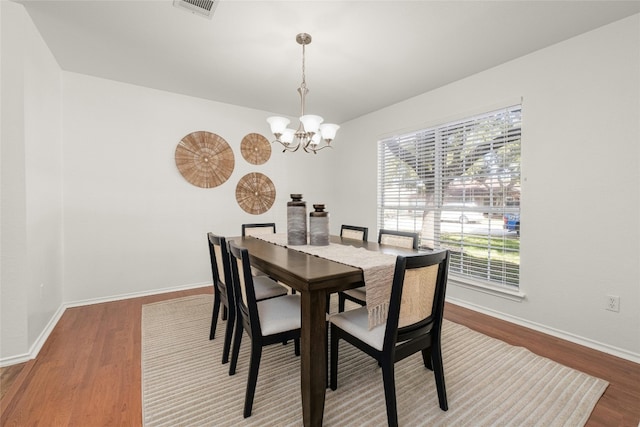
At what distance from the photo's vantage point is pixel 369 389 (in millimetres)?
1746

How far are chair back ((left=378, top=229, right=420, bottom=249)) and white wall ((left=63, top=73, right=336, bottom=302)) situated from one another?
2.16 m

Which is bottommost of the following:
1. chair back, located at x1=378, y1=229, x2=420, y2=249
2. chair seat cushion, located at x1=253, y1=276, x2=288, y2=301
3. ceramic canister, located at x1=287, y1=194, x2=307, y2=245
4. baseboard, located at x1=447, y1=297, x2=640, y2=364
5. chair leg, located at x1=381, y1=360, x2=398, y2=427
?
baseboard, located at x1=447, y1=297, x2=640, y2=364

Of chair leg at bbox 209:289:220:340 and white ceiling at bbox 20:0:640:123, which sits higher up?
white ceiling at bbox 20:0:640:123

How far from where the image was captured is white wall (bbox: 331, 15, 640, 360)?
208cm

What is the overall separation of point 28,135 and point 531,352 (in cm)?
400

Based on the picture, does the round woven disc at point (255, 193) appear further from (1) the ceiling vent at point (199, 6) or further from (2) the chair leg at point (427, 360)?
(2) the chair leg at point (427, 360)

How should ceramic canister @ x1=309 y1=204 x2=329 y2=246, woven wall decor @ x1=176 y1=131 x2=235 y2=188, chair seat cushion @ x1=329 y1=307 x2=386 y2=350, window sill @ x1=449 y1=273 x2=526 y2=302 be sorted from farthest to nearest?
woven wall decor @ x1=176 y1=131 x2=235 y2=188, window sill @ x1=449 y1=273 x2=526 y2=302, ceramic canister @ x1=309 y1=204 x2=329 y2=246, chair seat cushion @ x1=329 y1=307 x2=386 y2=350

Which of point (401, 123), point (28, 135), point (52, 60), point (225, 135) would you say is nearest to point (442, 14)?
point (401, 123)

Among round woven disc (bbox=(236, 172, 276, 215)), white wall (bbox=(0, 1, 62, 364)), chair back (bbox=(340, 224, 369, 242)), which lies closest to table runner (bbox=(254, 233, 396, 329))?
chair back (bbox=(340, 224, 369, 242))

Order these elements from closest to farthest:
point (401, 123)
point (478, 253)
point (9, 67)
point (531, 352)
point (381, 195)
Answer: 1. point (9, 67)
2. point (531, 352)
3. point (478, 253)
4. point (401, 123)
5. point (381, 195)

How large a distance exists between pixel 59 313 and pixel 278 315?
256 centimetres

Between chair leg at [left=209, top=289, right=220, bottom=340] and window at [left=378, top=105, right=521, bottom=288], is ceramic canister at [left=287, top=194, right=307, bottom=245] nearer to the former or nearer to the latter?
chair leg at [left=209, top=289, right=220, bottom=340]

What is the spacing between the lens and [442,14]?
6.68ft

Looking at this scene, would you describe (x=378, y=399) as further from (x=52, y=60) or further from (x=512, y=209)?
(x=52, y=60)
